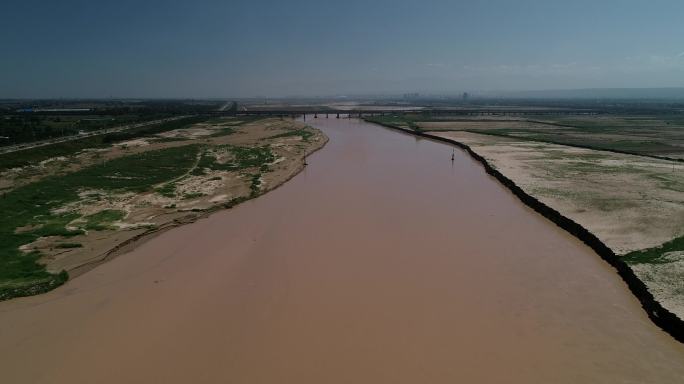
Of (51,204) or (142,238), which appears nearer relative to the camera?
(142,238)

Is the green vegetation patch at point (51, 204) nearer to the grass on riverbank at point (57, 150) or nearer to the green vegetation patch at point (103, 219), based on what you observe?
the green vegetation patch at point (103, 219)

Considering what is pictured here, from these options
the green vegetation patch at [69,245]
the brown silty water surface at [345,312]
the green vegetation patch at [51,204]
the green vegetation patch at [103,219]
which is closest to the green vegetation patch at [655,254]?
the brown silty water surface at [345,312]

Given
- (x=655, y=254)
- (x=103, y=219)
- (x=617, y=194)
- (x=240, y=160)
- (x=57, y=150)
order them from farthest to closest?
(x=57, y=150), (x=240, y=160), (x=617, y=194), (x=103, y=219), (x=655, y=254)

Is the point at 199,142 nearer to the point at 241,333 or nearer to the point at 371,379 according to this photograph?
the point at 241,333

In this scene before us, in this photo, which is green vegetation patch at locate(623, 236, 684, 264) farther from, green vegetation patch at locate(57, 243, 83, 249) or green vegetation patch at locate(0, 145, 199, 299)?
green vegetation patch at locate(57, 243, 83, 249)

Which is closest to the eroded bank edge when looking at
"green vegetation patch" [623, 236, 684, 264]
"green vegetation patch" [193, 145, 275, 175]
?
"green vegetation patch" [193, 145, 275, 175]

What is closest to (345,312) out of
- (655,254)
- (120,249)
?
(120,249)

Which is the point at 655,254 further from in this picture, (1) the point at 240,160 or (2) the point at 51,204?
(1) the point at 240,160
